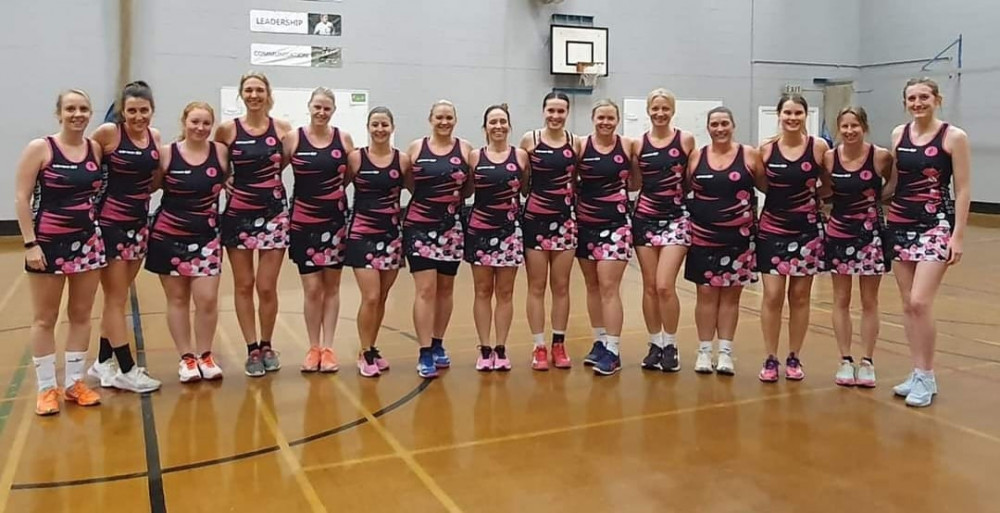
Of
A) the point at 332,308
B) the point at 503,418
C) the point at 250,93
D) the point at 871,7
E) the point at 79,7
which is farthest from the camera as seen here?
the point at 871,7

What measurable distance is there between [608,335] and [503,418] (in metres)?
1.05

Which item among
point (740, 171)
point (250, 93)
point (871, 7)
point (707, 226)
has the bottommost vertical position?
point (707, 226)

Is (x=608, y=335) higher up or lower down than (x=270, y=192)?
lower down

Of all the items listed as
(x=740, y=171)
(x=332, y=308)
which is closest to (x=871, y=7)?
(x=740, y=171)

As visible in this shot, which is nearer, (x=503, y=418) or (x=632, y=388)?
(x=503, y=418)

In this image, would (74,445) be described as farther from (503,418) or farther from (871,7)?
(871,7)

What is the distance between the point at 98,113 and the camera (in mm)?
10805

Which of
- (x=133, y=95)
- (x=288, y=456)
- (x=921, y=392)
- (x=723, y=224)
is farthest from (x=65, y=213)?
(x=921, y=392)

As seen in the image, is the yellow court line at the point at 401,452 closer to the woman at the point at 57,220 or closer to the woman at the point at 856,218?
the woman at the point at 57,220

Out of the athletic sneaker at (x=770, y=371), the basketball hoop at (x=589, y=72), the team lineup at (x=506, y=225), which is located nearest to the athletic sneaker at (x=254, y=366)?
the team lineup at (x=506, y=225)

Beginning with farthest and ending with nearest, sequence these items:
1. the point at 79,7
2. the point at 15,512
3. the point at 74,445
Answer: the point at 79,7 → the point at 74,445 → the point at 15,512

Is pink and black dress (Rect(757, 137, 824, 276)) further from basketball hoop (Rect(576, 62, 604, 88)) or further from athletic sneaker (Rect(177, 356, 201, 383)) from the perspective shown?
basketball hoop (Rect(576, 62, 604, 88))

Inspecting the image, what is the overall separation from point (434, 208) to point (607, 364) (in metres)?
1.28

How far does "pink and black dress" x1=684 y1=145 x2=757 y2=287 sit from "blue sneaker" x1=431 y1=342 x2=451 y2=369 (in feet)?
4.90
